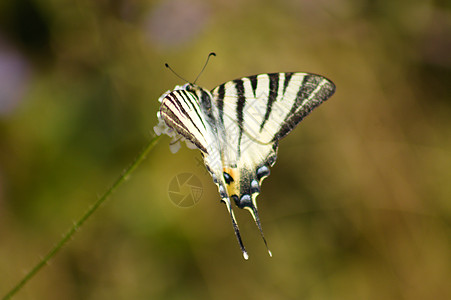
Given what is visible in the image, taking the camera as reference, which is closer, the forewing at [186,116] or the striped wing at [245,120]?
the forewing at [186,116]

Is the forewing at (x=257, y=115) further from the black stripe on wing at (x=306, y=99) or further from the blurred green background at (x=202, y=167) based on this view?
the blurred green background at (x=202, y=167)

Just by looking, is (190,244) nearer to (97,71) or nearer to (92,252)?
(92,252)

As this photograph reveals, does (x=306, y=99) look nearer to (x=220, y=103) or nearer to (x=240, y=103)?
(x=240, y=103)

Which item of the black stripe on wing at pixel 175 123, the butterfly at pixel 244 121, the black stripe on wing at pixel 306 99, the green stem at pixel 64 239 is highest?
the black stripe on wing at pixel 306 99

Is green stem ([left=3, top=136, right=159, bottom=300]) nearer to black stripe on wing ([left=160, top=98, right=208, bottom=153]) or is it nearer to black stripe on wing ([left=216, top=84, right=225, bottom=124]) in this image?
black stripe on wing ([left=160, top=98, right=208, bottom=153])

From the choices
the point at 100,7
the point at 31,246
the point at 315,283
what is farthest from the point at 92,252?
the point at 100,7

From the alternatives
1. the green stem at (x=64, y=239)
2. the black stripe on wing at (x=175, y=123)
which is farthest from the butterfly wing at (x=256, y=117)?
the green stem at (x=64, y=239)
